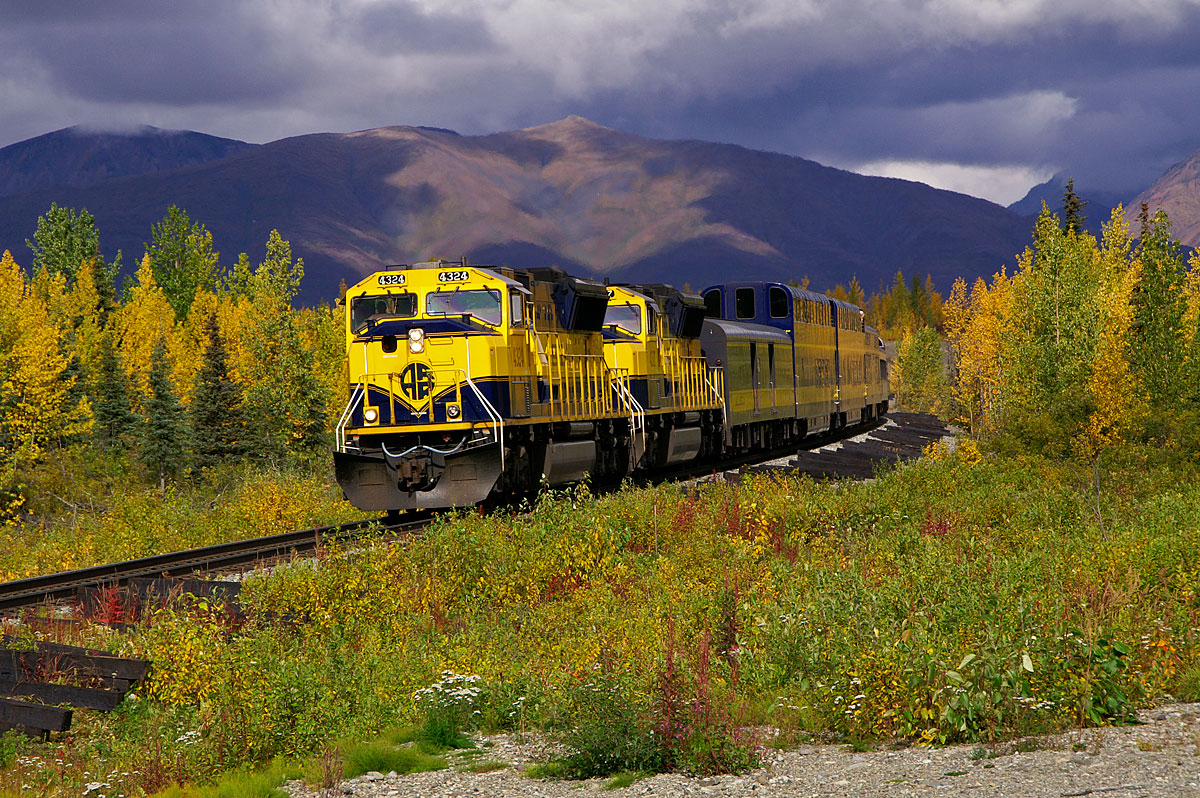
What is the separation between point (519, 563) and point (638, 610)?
2.69 meters

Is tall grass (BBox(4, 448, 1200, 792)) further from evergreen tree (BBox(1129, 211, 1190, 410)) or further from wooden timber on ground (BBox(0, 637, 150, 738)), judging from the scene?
evergreen tree (BBox(1129, 211, 1190, 410))

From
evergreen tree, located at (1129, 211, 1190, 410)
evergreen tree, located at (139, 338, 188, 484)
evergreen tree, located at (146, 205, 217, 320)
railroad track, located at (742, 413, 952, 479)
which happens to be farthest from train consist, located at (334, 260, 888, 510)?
evergreen tree, located at (146, 205, 217, 320)

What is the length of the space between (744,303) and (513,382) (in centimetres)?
1859

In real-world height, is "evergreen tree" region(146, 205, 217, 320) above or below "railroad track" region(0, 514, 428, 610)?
above

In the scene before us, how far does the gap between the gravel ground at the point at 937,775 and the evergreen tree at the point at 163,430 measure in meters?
45.4

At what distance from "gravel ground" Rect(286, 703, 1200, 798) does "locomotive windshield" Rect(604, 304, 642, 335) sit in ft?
58.5

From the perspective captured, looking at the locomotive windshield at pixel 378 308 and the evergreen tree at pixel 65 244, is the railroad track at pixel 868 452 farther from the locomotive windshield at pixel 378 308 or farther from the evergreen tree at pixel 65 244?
the evergreen tree at pixel 65 244

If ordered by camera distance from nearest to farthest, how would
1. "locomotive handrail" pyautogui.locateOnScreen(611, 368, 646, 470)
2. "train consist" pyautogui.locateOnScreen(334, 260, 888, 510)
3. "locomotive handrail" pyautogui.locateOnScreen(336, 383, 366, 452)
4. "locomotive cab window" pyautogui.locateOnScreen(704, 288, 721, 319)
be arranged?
"train consist" pyautogui.locateOnScreen(334, 260, 888, 510) → "locomotive handrail" pyautogui.locateOnScreen(336, 383, 366, 452) → "locomotive handrail" pyautogui.locateOnScreen(611, 368, 646, 470) → "locomotive cab window" pyautogui.locateOnScreen(704, 288, 721, 319)

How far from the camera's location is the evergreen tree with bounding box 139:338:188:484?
50219 millimetres

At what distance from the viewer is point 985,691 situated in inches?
318

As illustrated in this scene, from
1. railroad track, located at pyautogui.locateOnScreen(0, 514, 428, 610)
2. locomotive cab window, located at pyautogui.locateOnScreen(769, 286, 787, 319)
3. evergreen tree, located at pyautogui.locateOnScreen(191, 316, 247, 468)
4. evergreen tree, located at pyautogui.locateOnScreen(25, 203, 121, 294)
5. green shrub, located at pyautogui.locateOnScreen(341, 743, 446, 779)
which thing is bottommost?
green shrub, located at pyautogui.locateOnScreen(341, 743, 446, 779)

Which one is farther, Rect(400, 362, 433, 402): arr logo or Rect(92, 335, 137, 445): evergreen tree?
Rect(92, 335, 137, 445): evergreen tree

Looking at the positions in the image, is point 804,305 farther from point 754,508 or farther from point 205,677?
point 205,677

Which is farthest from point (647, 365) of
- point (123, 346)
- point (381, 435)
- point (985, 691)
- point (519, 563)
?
point (123, 346)
